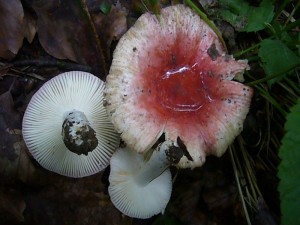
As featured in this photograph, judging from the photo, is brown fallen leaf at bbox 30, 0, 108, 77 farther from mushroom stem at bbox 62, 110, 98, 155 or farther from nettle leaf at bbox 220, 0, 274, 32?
nettle leaf at bbox 220, 0, 274, 32

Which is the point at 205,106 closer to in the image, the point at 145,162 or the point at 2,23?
the point at 145,162

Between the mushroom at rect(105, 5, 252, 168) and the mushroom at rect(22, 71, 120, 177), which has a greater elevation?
the mushroom at rect(105, 5, 252, 168)

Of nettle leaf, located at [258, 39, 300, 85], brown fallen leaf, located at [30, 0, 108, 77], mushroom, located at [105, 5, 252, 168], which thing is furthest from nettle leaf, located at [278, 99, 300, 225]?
brown fallen leaf, located at [30, 0, 108, 77]

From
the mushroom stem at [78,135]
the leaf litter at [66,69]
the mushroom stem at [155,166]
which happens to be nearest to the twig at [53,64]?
the leaf litter at [66,69]

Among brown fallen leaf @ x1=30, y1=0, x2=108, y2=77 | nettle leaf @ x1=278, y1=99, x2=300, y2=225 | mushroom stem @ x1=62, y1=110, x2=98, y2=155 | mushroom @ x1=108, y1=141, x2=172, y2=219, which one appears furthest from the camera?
brown fallen leaf @ x1=30, y1=0, x2=108, y2=77

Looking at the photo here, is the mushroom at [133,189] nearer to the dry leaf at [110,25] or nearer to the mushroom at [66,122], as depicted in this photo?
the mushroom at [66,122]
